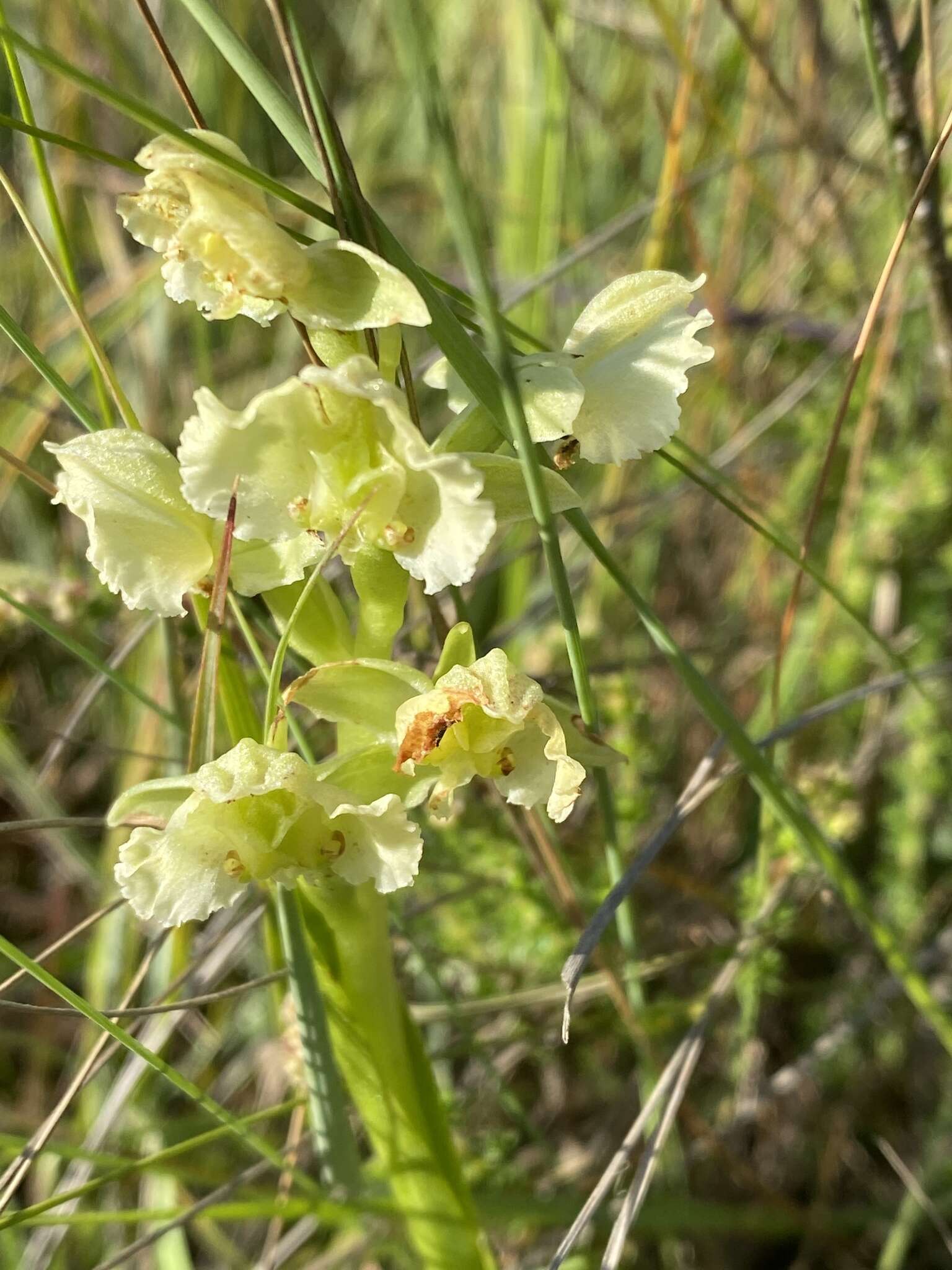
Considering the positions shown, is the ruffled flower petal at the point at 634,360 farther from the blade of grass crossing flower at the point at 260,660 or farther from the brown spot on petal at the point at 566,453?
the blade of grass crossing flower at the point at 260,660

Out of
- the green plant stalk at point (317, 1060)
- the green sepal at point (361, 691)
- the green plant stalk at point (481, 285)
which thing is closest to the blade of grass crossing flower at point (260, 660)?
the green plant stalk at point (317, 1060)

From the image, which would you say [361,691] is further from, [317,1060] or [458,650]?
[317,1060]

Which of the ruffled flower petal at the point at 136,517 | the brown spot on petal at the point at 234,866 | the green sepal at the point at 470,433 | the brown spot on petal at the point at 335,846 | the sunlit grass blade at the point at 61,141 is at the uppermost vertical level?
the sunlit grass blade at the point at 61,141

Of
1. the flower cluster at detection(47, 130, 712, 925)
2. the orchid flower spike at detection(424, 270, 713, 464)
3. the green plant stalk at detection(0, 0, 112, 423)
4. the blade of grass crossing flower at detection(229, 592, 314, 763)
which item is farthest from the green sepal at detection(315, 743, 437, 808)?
the green plant stalk at detection(0, 0, 112, 423)

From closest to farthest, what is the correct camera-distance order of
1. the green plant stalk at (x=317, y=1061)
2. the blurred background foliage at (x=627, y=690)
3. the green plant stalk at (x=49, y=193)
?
the green plant stalk at (x=49, y=193) → the green plant stalk at (x=317, y=1061) → the blurred background foliage at (x=627, y=690)

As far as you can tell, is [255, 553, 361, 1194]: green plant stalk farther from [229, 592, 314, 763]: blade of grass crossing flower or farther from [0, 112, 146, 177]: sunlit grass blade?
[0, 112, 146, 177]: sunlit grass blade

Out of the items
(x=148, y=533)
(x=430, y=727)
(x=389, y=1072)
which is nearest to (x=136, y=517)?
(x=148, y=533)
